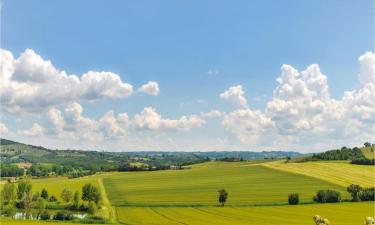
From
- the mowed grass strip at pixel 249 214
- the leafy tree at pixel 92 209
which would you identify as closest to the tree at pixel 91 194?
the leafy tree at pixel 92 209

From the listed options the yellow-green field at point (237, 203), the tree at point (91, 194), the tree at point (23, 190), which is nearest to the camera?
the yellow-green field at point (237, 203)

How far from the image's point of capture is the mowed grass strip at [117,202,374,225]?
103 metres

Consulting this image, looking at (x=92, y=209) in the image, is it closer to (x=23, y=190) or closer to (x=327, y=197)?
(x=23, y=190)

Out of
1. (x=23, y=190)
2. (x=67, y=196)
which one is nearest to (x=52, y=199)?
(x=67, y=196)

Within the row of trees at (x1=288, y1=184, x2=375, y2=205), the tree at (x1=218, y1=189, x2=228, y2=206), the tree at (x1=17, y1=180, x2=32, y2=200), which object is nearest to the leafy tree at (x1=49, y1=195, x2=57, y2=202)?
the tree at (x1=17, y1=180, x2=32, y2=200)

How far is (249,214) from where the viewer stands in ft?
384

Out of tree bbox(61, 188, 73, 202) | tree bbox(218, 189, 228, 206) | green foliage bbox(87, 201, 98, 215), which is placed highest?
tree bbox(218, 189, 228, 206)

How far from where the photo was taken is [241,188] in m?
175

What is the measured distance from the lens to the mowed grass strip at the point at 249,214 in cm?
10264

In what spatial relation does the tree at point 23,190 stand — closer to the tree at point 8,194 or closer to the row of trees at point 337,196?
the tree at point 8,194

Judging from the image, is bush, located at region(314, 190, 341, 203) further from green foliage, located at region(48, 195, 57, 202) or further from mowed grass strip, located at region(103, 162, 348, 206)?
green foliage, located at region(48, 195, 57, 202)

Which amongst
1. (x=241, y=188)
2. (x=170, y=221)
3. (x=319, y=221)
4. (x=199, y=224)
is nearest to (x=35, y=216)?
(x=170, y=221)

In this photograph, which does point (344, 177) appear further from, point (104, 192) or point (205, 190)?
point (104, 192)

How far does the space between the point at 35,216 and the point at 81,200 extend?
113 feet
